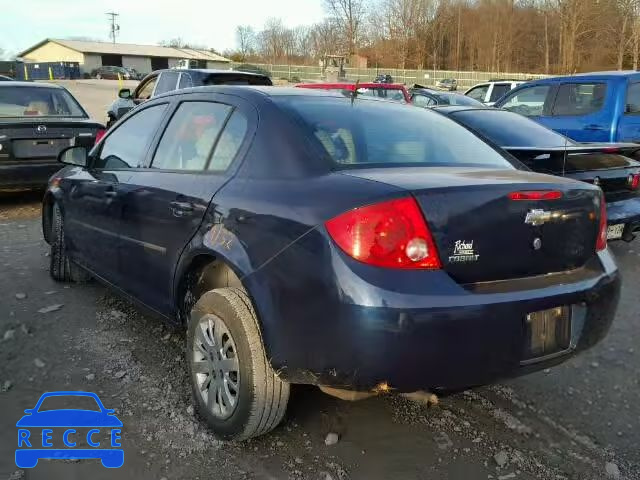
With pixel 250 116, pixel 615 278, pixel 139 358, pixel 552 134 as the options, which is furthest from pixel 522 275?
pixel 552 134

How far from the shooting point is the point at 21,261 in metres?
5.68

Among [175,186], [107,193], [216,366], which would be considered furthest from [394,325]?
[107,193]

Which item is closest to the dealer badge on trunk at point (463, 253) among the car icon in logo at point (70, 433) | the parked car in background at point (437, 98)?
the car icon in logo at point (70, 433)

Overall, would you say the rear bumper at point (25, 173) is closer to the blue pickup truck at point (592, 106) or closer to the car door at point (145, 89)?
the car door at point (145, 89)

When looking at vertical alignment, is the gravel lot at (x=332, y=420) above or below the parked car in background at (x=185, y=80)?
below

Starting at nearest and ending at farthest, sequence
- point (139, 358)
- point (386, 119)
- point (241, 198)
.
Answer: point (241, 198) < point (386, 119) < point (139, 358)

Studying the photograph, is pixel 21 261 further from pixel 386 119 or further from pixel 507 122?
pixel 507 122

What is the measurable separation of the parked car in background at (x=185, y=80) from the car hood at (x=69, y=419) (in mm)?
6640

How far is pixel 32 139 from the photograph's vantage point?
293 inches

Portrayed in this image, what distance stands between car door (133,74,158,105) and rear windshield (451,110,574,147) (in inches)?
284

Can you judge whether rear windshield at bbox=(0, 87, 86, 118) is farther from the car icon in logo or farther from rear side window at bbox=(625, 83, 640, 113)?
rear side window at bbox=(625, 83, 640, 113)

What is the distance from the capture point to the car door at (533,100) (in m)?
9.42

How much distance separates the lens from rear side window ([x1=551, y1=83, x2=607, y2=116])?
8.64m

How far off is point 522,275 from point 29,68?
222ft
